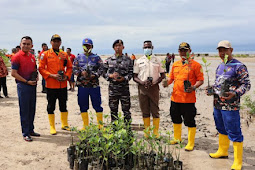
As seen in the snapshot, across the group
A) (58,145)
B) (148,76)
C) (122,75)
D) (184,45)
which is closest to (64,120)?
(58,145)

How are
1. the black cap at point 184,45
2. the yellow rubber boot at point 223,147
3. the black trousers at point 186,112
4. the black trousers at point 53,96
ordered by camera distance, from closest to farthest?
the yellow rubber boot at point 223,147 → the black cap at point 184,45 → the black trousers at point 186,112 → the black trousers at point 53,96

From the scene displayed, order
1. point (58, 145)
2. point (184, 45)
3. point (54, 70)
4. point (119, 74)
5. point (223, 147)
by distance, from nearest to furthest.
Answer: point (223, 147), point (184, 45), point (58, 145), point (119, 74), point (54, 70)

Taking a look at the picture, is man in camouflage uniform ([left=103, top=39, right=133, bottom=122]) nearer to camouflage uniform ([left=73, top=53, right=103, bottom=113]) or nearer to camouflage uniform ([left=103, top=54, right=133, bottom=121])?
camouflage uniform ([left=103, top=54, right=133, bottom=121])

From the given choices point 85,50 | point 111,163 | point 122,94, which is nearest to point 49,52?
point 85,50

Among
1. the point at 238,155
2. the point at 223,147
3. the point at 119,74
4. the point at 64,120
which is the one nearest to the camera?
the point at 238,155

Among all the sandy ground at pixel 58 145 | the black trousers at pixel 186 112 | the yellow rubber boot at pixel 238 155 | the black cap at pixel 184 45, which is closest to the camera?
the yellow rubber boot at pixel 238 155

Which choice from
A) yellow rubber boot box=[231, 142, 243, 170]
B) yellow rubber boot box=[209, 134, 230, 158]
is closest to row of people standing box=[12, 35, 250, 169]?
yellow rubber boot box=[209, 134, 230, 158]

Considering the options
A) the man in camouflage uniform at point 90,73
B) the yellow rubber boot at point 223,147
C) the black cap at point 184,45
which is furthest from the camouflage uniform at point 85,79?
the yellow rubber boot at point 223,147

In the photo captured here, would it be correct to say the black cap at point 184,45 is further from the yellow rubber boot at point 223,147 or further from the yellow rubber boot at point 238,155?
the yellow rubber boot at point 238,155

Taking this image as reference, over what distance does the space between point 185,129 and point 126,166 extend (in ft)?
10.8

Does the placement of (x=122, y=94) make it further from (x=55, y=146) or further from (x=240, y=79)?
(x=240, y=79)

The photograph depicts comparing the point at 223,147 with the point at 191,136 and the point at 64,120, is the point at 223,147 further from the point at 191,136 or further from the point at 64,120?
the point at 64,120

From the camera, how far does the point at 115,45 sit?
17.9 feet

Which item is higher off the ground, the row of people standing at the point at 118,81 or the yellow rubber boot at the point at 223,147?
the row of people standing at the point at 118,81
